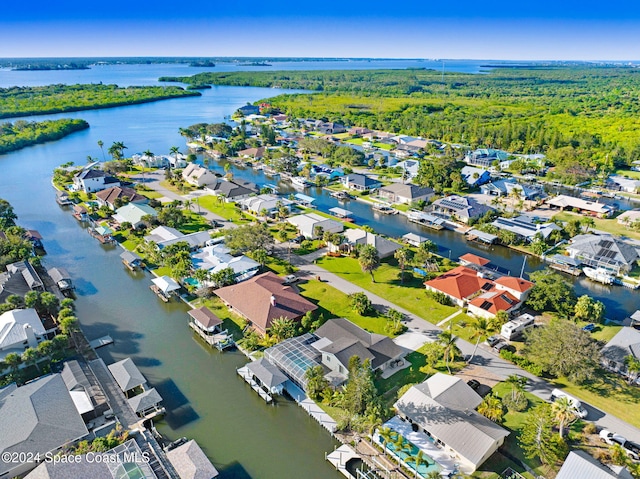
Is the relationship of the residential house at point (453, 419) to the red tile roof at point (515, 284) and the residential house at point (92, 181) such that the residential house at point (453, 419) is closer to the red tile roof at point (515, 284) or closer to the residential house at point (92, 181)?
the red tile roof at point (515, 284)

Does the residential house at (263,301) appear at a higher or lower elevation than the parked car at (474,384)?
higher

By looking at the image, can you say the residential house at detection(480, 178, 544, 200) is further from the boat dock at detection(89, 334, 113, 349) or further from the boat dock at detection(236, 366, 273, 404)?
the boat dock at detection(89, 334, 113, 349)

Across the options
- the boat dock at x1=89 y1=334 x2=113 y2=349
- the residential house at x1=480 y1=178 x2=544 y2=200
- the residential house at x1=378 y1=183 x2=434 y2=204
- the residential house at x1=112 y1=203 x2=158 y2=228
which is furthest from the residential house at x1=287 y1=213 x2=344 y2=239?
the residential house at x1=480 y1=178 x2=544 y2=200

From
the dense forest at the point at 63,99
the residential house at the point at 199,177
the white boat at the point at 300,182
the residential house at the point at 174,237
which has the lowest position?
the residential house at the point at 174,237

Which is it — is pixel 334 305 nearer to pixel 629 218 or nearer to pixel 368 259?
pixel 368 259

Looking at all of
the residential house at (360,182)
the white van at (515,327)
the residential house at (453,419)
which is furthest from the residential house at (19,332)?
the residential house at (360,182)

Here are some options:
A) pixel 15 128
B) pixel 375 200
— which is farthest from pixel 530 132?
pixel 15 128
